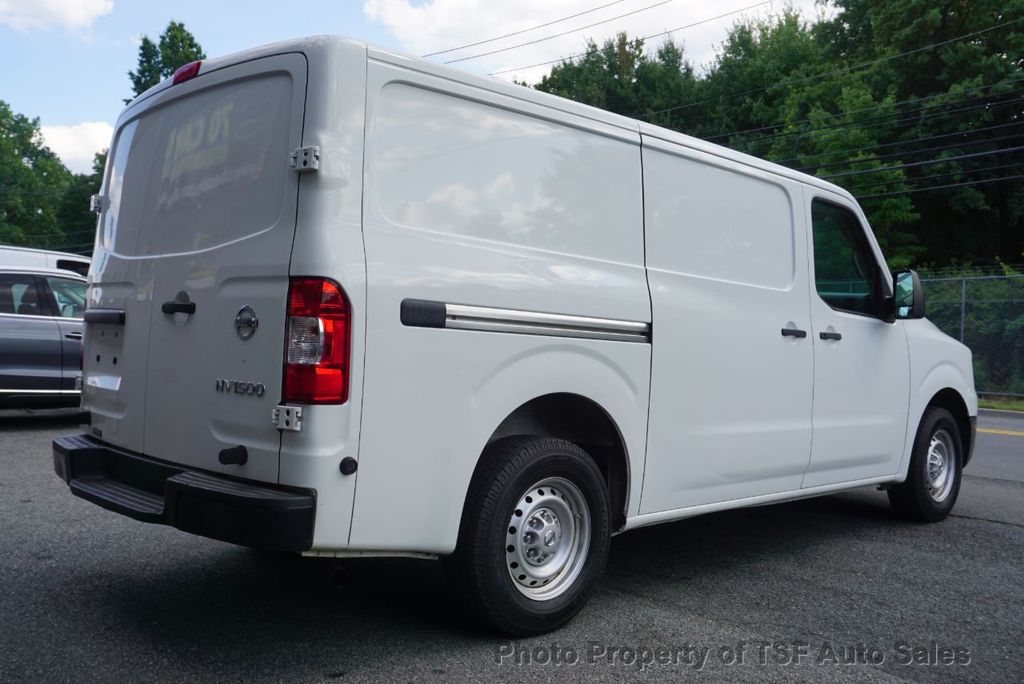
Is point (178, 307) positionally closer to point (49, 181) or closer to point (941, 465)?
point (941, 465)

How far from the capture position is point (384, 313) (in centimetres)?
329

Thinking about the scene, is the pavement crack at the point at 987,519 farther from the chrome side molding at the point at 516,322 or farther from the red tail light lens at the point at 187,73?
the red tail light lens at the point at 187,73

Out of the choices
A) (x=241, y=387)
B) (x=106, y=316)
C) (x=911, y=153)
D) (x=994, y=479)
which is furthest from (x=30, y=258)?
(x=911, y=153)

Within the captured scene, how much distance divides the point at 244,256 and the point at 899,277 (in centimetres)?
426

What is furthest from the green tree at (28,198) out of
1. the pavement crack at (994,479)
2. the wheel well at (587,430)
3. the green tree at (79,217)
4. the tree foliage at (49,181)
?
the wheel well at (587,430)

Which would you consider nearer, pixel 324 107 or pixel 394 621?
pixel 324 107

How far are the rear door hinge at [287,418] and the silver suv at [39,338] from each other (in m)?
7.19

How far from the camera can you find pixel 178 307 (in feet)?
12.1

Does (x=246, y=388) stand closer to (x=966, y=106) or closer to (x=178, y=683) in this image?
(x=178, y=683)

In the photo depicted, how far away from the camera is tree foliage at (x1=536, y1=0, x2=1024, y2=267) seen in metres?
29.0

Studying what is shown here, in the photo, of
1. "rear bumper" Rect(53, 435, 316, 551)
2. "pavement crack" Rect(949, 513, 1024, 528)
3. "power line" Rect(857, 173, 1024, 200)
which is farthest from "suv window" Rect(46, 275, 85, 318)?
"power line" Rect(857, 173, 1024, 200)

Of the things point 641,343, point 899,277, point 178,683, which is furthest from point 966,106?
point 178,683

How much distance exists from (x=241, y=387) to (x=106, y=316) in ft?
3.98

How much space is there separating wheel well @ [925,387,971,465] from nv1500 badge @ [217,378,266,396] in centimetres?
509
